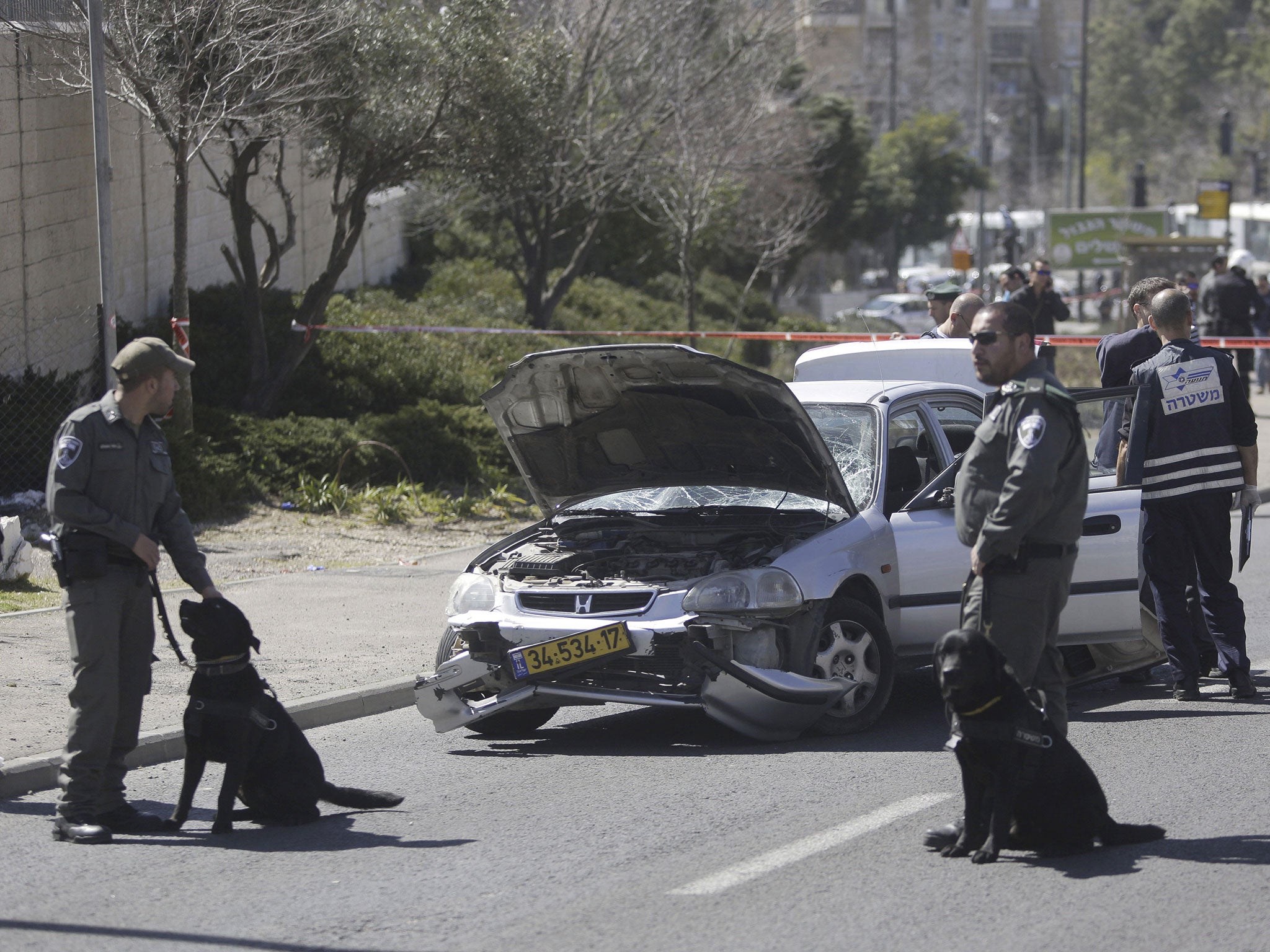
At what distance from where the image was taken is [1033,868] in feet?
17.1

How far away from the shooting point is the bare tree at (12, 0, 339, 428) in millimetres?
14266

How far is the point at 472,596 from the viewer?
7289 mm

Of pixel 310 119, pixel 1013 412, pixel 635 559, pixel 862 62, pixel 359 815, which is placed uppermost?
pixel 862 62

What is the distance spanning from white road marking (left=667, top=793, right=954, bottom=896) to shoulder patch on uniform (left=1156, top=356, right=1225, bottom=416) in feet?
8.79

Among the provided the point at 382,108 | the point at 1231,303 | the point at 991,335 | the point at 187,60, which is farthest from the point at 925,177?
the point at 991,335

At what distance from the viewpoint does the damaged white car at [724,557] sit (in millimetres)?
6840

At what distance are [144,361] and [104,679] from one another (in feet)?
3.79

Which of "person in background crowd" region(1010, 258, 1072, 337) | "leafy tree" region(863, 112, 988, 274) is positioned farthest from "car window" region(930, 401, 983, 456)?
"leafy tree" region(863, 112, 988, 274)

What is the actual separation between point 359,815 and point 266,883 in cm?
94

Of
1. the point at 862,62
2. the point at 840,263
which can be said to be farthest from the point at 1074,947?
the point at 862,62

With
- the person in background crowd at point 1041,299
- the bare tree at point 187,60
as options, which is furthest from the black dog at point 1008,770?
the person in background crowd at point 1041,299

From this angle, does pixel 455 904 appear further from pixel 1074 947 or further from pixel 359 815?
pixel 1074 947

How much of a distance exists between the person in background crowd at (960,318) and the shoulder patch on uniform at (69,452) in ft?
21.5

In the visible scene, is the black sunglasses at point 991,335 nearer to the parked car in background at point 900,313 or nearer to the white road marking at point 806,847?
the white road marking at point 806,847
